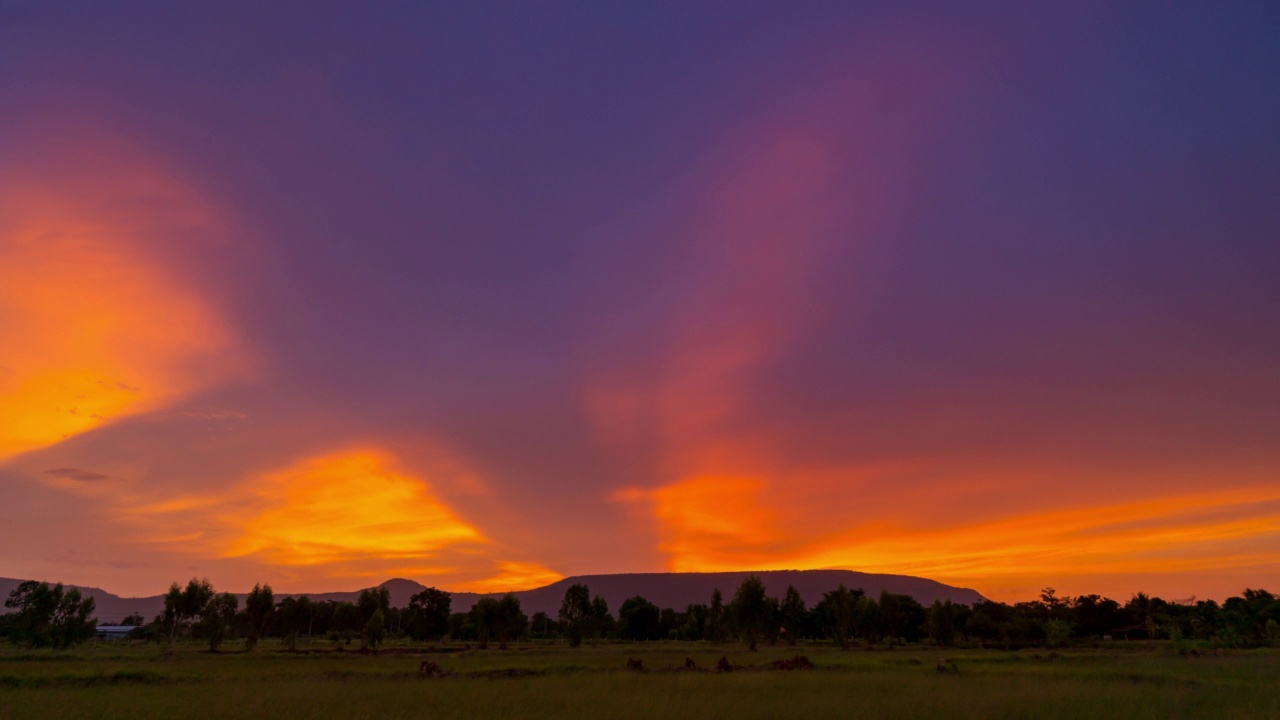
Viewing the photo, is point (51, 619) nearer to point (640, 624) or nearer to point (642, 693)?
point (642, 693)

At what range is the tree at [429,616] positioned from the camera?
127062mm

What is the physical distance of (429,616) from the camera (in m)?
128

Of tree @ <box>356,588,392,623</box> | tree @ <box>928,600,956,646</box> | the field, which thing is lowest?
the field

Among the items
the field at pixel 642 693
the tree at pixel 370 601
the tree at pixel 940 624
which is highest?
the tree at pixel 370 601

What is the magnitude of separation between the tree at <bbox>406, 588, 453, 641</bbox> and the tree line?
20cm

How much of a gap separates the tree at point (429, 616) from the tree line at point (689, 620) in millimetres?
200

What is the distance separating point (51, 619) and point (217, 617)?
2331 cm

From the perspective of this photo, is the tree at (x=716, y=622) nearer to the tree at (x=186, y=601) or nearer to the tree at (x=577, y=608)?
the tree at (x=577, y=608)

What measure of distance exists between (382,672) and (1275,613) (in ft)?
448

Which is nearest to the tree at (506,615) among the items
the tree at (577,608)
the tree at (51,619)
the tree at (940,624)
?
the tree at (577,608)

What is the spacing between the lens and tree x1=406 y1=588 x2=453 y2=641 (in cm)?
12706

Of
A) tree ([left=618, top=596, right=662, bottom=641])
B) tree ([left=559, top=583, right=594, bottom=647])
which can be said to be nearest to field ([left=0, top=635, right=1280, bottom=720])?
tree ([left=559, top=583, right=594, bottom=647])

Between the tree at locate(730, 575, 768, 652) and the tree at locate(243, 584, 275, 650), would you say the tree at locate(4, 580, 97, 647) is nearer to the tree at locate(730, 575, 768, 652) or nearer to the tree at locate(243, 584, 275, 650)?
the tree at locate(243, 584, 275, 650)

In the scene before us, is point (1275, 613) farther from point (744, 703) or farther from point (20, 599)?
point (20, 599)
